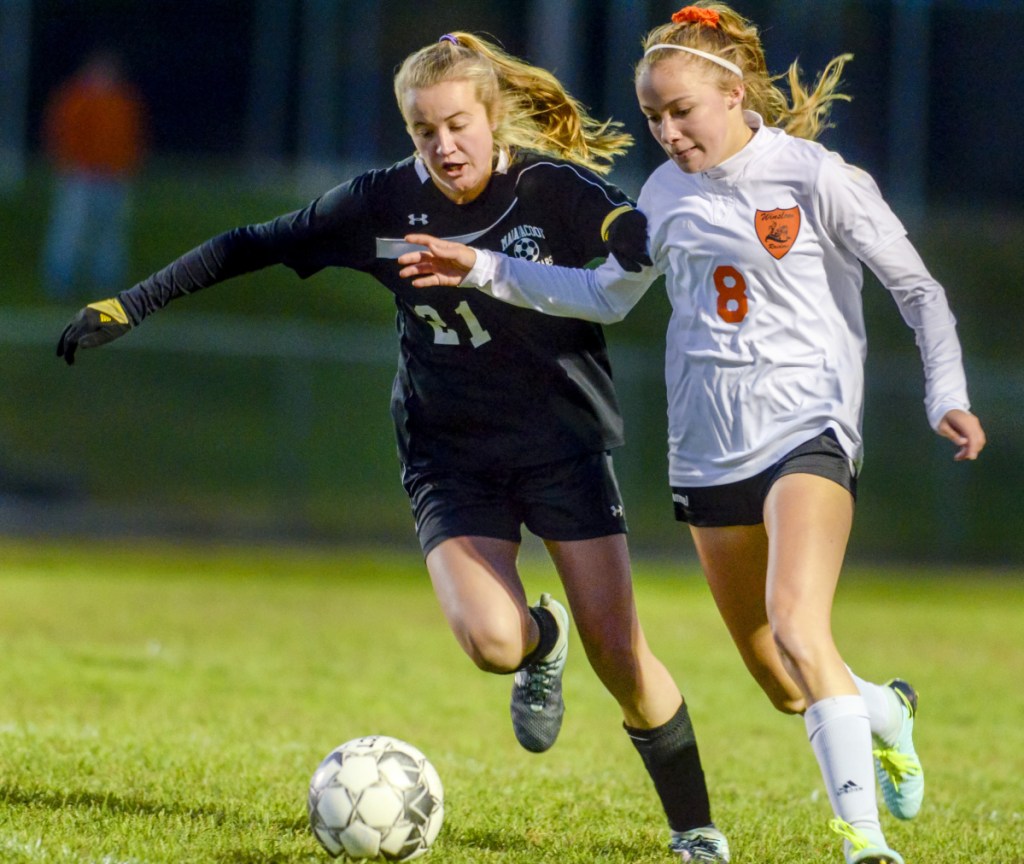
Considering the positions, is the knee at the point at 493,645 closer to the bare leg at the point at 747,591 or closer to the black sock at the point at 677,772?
the black sock at the point at 677,772

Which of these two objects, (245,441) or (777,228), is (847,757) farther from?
(245,441)

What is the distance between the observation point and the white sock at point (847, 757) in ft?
13.4

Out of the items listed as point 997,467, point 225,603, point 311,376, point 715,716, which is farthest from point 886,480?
point 715,716

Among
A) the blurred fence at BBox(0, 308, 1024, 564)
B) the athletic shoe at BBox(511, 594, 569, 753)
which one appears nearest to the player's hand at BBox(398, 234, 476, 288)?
the athletic shoe at BBox(511, 594, 569, 753)

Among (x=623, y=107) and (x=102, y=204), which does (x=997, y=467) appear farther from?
(x=102, y=204)

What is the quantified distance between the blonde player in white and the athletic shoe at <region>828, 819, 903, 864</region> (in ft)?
1.21

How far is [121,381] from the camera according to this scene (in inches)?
612

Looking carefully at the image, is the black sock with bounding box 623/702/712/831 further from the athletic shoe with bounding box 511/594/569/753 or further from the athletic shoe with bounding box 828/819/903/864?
the athletic shoe with bounding box 828/819/903/864

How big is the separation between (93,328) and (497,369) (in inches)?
49.9

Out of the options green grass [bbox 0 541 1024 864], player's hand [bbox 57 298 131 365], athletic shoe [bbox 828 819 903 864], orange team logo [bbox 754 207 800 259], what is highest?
orange team logo [bbox 754 207 800 259]

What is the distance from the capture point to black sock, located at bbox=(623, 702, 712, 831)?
492 centimetres

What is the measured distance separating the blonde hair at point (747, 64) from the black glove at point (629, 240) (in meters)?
0.42

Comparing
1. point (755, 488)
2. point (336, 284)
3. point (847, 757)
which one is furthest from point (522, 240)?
point (336, 284)

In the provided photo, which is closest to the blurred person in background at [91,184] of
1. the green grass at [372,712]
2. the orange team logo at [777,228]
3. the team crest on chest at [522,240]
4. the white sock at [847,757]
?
the green grass at [372,712]
